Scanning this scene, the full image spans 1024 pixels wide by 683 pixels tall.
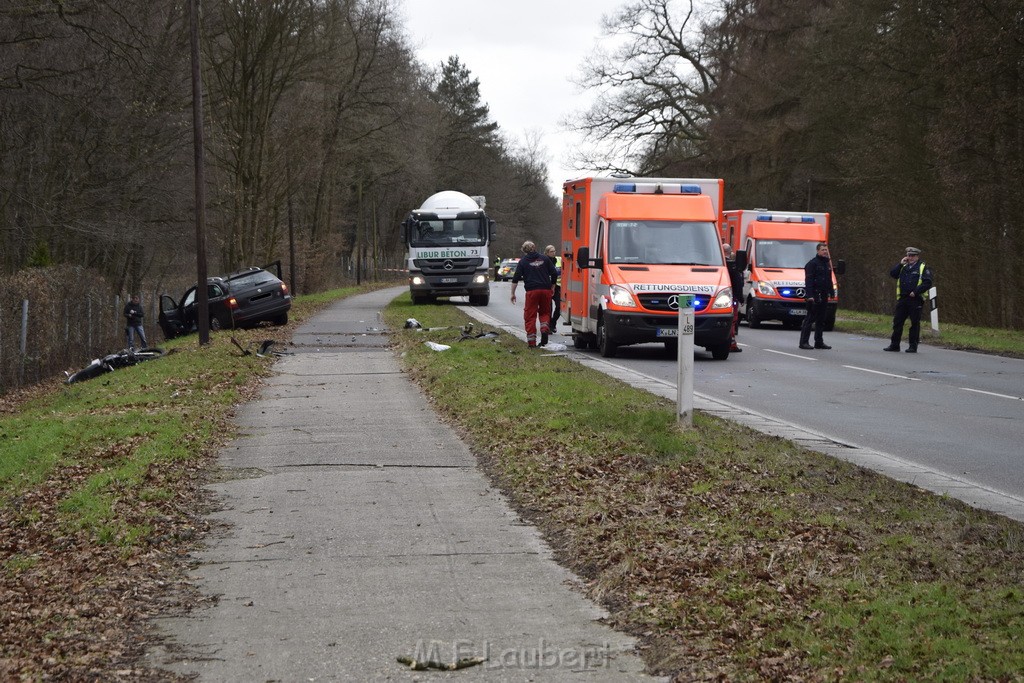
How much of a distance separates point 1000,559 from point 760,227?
85.8ft

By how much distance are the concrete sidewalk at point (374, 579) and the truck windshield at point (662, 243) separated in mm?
10084

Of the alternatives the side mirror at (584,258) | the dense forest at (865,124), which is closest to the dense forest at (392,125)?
the dense forest at (865,124)

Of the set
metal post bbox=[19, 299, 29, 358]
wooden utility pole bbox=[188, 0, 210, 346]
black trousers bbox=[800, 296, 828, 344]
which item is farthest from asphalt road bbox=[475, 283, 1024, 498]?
metal post bbox=[19, 299, 29, 358]

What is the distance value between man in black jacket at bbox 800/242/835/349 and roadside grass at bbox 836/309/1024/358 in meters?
3.28

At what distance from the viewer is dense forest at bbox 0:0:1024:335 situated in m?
28.7

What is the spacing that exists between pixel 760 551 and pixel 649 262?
14.8 metres

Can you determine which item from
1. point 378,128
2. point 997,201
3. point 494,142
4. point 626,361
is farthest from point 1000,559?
point 494,142

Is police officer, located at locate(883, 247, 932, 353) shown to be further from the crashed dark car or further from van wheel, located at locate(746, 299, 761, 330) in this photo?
the crashed dark car

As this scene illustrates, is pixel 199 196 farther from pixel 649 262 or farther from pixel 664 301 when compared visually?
pixel 664 301

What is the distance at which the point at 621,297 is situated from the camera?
811 inches

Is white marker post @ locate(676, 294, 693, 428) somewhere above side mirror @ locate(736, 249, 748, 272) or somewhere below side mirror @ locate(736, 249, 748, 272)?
below

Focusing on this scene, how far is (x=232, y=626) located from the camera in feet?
18.7

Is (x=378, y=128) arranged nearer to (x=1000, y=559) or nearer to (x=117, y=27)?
(x=117, y=27)

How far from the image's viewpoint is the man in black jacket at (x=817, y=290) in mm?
23562
